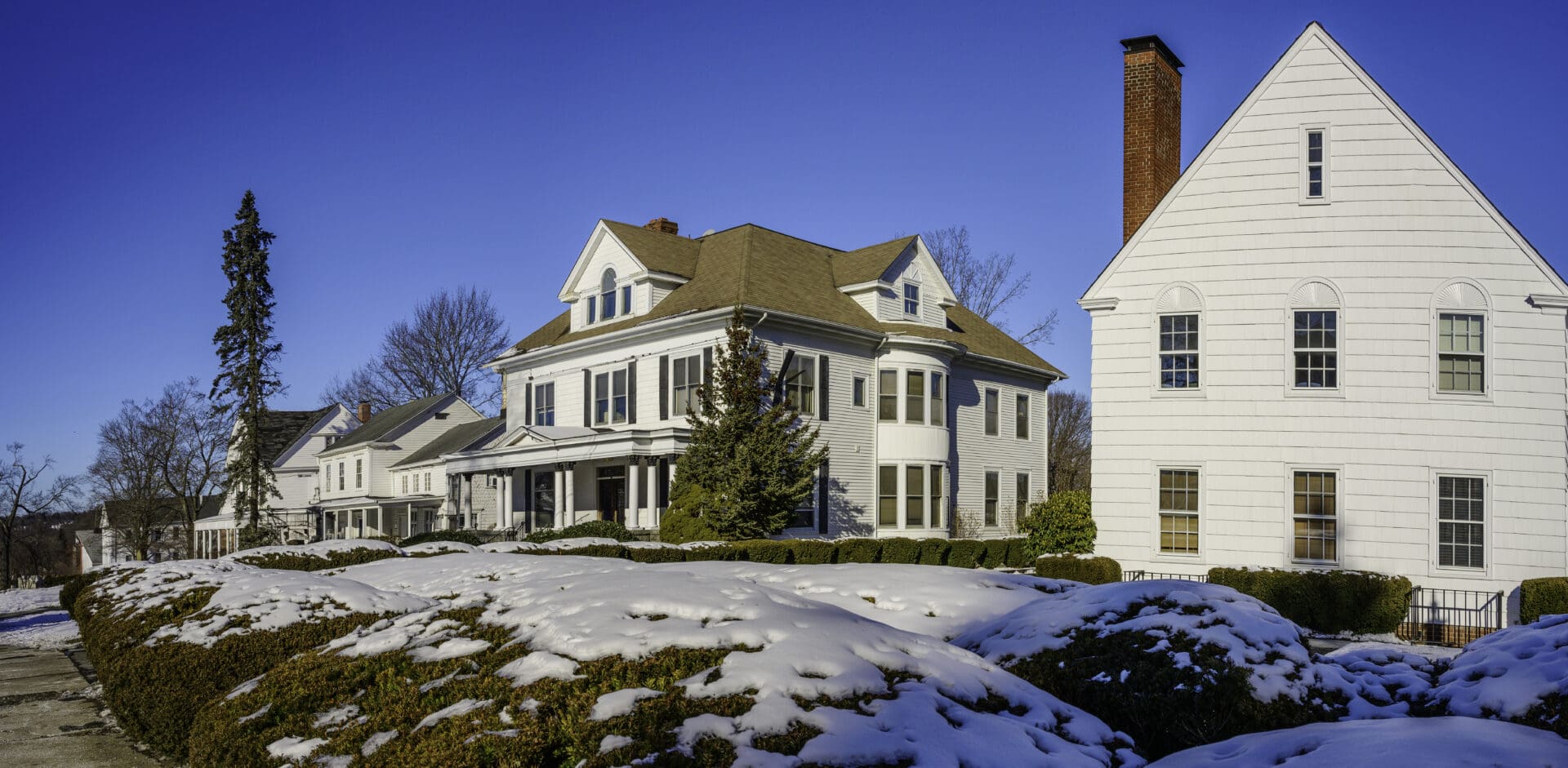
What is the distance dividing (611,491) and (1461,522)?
21394 mm

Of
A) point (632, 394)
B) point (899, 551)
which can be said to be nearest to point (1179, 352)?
point (899, 551)

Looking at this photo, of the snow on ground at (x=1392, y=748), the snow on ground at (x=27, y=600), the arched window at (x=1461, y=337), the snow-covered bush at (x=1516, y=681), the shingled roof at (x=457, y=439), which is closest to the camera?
the snow on ground at (x=1392, y=748)

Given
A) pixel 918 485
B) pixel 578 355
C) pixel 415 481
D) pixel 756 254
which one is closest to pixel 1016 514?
pixel 918 485

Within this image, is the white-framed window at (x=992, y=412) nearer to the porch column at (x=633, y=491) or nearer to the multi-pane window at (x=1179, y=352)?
the porch column at (x=633, y=491)

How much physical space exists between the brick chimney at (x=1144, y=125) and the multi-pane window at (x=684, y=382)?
1194 centimetres

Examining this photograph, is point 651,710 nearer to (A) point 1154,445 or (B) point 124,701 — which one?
(B) point 124,701

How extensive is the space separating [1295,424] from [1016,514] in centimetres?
1781

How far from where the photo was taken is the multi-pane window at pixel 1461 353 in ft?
59.0

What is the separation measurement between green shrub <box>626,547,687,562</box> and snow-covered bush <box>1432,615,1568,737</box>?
12.9m

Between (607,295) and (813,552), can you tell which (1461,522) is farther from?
(607,295)

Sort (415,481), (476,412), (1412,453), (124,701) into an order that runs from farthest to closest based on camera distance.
A: 1. (476,412)
2. (415,481)
3. (1412,453)
4. (124,701)

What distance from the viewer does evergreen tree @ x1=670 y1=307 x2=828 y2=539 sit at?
959 inches

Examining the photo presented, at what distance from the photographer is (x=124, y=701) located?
871 centimetres

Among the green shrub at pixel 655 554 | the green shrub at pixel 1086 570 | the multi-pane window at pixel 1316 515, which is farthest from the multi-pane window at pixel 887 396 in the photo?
the multi-pane window at pixel 1316 515
